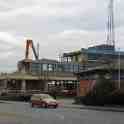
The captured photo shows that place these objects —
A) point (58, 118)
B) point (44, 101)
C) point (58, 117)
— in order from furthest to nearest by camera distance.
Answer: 1. point (44, 101)
2. point (58, 117)
3. point (58, 118)

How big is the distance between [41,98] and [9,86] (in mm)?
63962

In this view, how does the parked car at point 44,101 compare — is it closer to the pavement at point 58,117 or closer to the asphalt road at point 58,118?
the pavement at point 58,117

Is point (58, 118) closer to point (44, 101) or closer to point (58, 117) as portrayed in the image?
point (58, 117)

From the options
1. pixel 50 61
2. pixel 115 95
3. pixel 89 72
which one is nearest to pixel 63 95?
pixel 89 72

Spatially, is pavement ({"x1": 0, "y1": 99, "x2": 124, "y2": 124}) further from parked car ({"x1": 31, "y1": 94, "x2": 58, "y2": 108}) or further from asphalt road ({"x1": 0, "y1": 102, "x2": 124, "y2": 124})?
parked car ({"x1": 31, "y1": 94, "x2": 58, "y2": 108})

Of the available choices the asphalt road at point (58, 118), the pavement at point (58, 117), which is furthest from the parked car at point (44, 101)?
the asphalt road at point (58, 118)

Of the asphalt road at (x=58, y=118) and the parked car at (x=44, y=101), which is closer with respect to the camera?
the asphalt road at (x=58, y=118)

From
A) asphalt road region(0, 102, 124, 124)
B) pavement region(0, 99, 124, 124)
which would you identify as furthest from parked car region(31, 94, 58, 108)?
asphalt road region(0, 102, 124, 124)

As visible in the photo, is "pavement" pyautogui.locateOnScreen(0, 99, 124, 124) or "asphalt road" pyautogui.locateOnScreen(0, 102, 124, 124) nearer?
"asphalt road" pyautogui.locateOnScreen(0, 102, 124, 124)

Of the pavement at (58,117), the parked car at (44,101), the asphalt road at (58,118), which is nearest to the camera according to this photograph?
the asphalt road at (58,118)

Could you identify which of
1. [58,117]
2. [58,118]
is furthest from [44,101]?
[58,118]

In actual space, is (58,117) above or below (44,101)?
above

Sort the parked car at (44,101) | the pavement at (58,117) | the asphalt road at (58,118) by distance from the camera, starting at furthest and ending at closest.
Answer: the parked car at (44,101), the pavement at (58,117), the asphalt road at (58,118)

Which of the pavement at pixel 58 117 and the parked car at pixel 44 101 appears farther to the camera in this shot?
the parked car at pixel 44 101
